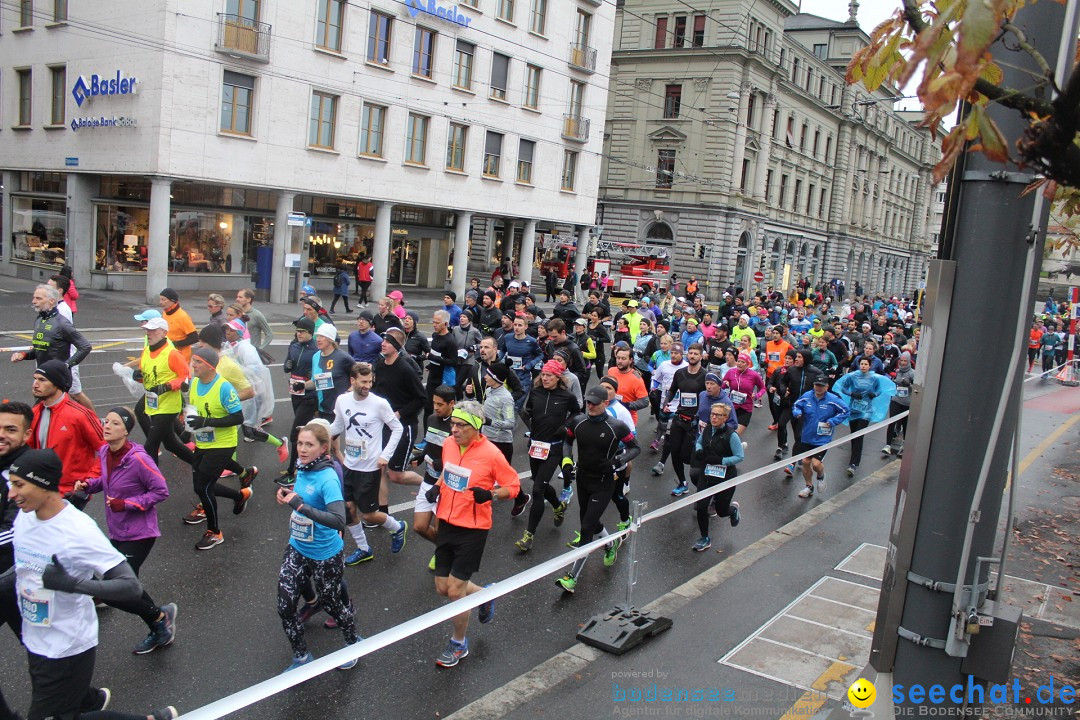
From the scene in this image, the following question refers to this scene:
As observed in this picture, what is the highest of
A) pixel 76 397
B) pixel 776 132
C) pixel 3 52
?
pixel 776 132

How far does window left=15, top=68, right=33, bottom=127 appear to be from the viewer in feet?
91.9

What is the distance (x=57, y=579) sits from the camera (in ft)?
13.0

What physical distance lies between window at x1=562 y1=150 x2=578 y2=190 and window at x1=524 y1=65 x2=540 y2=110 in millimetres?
2943

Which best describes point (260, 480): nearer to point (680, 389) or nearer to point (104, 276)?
point (680, 389)

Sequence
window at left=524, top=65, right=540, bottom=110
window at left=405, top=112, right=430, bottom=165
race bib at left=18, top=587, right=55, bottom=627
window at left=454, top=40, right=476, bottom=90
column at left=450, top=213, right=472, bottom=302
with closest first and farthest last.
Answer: race bib at left=18, top=587, right=55, bottom=627 < window at left=405, top=112, right=430, bottom=165 < window at left=454, top=40, right=476, bottom=90 < column at left=450, top=213, right=472, bottom=302 < window at left=524, top=65, right=540, bottom=110

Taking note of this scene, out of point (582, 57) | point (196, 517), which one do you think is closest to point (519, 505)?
point (196, 517)

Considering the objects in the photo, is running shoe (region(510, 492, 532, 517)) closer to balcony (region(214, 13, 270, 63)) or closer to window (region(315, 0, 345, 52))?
balcony (region(214, 13, 270, 63))

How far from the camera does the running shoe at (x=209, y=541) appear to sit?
23.7 feet

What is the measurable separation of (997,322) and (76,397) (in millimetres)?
7277

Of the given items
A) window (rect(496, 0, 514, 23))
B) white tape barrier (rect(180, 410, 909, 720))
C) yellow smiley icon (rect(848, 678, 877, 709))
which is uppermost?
window (rect(496, 0, 514, 23))

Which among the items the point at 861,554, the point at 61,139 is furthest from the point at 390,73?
the point at 861,554

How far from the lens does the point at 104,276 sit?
2653 cm

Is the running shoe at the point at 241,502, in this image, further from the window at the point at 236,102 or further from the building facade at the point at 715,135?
the building facade at the point at 715,135

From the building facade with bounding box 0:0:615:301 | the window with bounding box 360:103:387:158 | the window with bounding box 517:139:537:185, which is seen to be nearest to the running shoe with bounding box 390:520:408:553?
the building facade with bounding box 0:0:615:301
